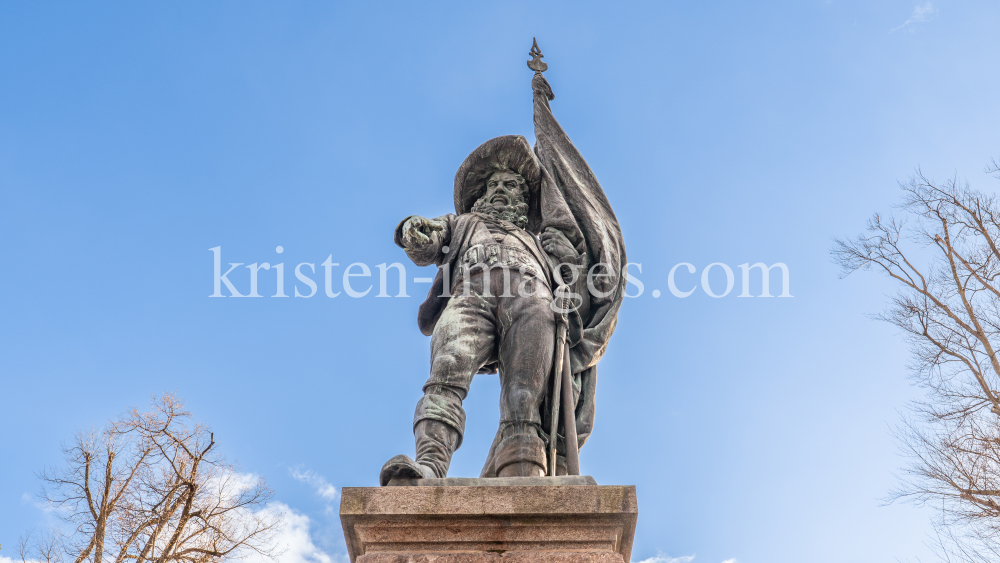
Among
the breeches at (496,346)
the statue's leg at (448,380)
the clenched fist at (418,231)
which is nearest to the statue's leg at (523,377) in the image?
the breeches at (496,346)

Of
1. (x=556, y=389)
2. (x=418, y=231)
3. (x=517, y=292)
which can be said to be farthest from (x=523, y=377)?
(x=418, y=231)

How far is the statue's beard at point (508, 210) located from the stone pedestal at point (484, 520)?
2495 millimetres

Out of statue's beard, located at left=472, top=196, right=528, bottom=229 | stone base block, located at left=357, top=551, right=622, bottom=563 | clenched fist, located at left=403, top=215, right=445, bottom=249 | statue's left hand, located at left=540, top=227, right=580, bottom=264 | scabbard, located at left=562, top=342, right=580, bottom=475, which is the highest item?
statue's beard, located at left=472, top=196, right=528, bottom=229

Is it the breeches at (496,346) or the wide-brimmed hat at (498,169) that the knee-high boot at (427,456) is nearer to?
the breeches at (496,346)

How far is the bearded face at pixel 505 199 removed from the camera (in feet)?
18.9

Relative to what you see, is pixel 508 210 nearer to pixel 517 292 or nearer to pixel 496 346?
pixel 517 292

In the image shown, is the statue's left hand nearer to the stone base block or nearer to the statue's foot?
the statue's foot

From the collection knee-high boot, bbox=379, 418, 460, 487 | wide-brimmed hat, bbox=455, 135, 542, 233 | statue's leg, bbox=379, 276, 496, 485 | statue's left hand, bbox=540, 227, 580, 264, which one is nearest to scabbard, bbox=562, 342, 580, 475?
statue's leg, bbox=379, 276, 496, 485

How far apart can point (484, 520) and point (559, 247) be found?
247 cm

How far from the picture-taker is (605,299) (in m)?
5.60

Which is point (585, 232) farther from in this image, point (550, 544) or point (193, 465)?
point (193, 465)

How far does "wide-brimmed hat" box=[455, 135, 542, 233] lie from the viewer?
593cm

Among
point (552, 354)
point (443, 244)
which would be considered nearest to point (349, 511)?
point (552, 354)

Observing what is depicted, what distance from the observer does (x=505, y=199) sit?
5844 mm
